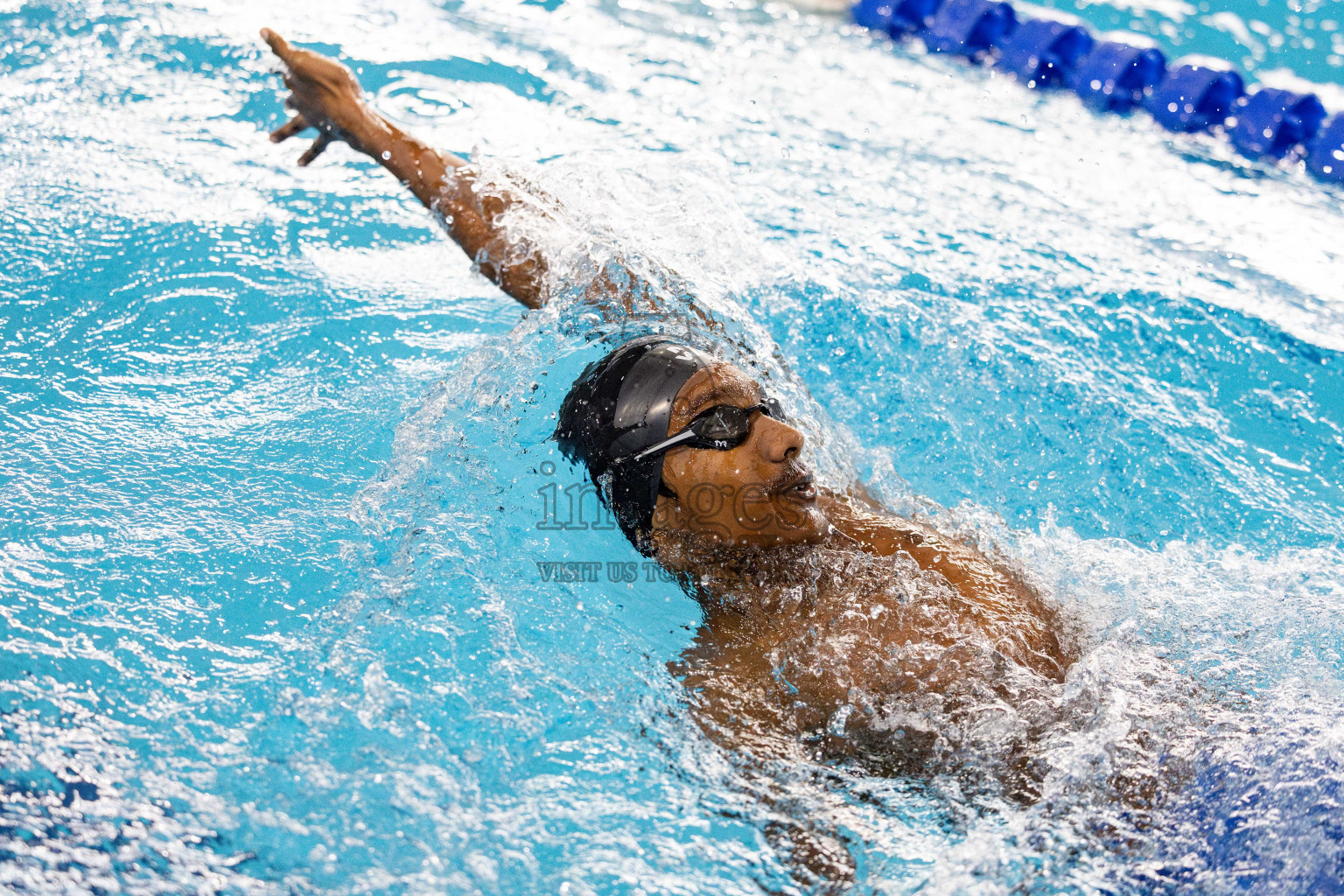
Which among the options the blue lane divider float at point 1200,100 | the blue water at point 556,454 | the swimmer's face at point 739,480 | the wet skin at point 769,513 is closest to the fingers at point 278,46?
the wet skin at point 769,513

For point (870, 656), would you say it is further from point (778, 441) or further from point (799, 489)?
point (778, 441)

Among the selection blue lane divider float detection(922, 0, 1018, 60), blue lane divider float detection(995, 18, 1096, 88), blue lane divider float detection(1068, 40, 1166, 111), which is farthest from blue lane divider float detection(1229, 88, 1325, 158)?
blue lane divider float detection(922, 0, 1018, 60)

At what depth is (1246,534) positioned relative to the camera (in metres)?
3.05

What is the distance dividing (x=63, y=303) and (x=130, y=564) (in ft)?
4.53

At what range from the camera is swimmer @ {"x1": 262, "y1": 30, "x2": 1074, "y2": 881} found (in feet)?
6.87

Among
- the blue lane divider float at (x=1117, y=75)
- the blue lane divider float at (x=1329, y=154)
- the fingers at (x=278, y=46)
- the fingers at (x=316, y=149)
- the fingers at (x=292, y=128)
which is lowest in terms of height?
the fingers at (x=316, y=149)

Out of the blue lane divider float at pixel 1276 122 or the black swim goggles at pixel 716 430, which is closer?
the black swim goggles at pixel 716 430

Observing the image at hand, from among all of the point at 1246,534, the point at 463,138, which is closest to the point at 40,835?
the point at 1246,534

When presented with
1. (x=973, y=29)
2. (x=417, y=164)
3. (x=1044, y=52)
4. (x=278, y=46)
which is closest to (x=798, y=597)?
(x=417, y=164)

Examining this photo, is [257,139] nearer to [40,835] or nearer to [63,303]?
[63,303]

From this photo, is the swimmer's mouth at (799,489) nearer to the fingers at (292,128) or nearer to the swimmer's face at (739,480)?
the swimmer's face at (739,480)

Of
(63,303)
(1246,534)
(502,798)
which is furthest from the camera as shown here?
(63,303)

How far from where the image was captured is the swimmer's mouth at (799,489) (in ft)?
7.38

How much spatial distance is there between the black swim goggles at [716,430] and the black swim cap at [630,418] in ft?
0.10
